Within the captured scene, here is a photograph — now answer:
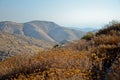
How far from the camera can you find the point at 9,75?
9258mm

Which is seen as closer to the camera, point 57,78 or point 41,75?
point 57,78

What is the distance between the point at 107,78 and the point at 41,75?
1836mm

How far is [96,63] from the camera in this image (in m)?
8.48

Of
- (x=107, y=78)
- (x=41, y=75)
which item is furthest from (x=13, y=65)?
(x=107, y=78)

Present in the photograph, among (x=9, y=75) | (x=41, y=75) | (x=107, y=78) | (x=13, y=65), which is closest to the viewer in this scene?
(x=107, y=78)

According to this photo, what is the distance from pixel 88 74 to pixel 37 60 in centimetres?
243

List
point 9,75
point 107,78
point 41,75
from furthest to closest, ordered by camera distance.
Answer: point 9,75 < point 41,75 < point 107,78

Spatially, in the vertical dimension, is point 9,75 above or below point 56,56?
below

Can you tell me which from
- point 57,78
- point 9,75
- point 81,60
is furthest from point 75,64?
point 9,75

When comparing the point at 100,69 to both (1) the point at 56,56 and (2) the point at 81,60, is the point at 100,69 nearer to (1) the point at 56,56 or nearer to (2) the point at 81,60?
(2) the point at 81,60

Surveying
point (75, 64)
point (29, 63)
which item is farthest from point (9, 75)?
point (75, 64)

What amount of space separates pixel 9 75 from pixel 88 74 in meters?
2.85

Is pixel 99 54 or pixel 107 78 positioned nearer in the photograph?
pixel 107 78

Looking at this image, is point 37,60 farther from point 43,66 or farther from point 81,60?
point 81,60
